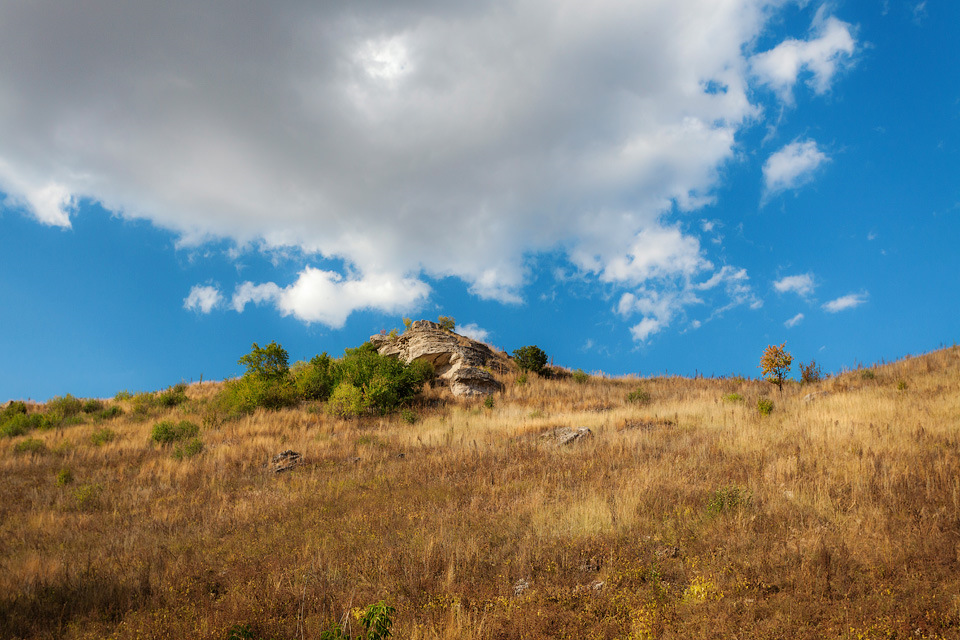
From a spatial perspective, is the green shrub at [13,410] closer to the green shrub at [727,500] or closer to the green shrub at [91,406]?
the green shrub at [91,406]

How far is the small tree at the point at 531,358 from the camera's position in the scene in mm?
32969

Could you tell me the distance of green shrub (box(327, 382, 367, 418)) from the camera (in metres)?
21.8

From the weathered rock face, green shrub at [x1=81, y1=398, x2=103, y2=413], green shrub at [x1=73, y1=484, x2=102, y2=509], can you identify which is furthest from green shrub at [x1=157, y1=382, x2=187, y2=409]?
green shrub at [x1=73, y1=484, x2=102, y2=509]

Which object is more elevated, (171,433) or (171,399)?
(171,399)

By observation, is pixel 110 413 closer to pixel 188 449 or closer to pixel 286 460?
pixel 188 449

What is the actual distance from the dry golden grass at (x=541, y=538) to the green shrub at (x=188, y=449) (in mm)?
1675

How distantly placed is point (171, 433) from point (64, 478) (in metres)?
5.52

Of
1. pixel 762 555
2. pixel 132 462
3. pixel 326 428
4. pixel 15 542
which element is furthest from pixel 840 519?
pixel 132 462

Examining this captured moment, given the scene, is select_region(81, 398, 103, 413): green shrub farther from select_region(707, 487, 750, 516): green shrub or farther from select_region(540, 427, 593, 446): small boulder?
select_region(707, 487, 750, 516): green shrub

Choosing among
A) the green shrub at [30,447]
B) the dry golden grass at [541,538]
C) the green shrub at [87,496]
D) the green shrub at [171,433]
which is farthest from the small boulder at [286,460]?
the green shrub at [30,447]

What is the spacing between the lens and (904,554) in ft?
18.4

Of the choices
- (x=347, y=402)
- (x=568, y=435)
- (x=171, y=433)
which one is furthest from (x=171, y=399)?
(x=568, y=435)

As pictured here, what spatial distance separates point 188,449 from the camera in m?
15.8

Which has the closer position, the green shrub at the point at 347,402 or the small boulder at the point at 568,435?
the small boulder at the point at 568,435
